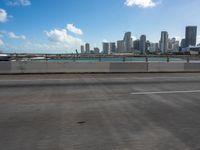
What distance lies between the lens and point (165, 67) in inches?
770

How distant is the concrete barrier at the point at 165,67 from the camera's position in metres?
19.3

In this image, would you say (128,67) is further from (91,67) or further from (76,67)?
(76,67)

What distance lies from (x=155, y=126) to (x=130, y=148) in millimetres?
1420

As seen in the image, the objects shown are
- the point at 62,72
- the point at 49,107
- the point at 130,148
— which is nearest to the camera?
the point at 130,148

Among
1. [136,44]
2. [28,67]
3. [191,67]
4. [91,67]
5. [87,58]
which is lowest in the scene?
[191,67]

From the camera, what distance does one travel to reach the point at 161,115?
20.7 feet

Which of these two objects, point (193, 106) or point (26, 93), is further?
point (26, 93)

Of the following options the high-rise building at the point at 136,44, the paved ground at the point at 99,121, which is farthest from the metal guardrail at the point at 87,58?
the high-rise building at the point at 136,44

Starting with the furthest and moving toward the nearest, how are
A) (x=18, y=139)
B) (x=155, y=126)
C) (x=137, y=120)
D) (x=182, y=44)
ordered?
(x=182, y=44), (x=137, y=120), (x=155, y=126), (x=18, y=139)

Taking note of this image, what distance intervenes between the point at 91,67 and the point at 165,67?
21.1 feet

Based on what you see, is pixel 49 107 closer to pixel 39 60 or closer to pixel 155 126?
pixel 155 126

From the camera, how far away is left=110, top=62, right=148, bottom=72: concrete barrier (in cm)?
1870

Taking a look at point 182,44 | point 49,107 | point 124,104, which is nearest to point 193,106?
point 124,104

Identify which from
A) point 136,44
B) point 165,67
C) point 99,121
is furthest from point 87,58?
point 136,44
